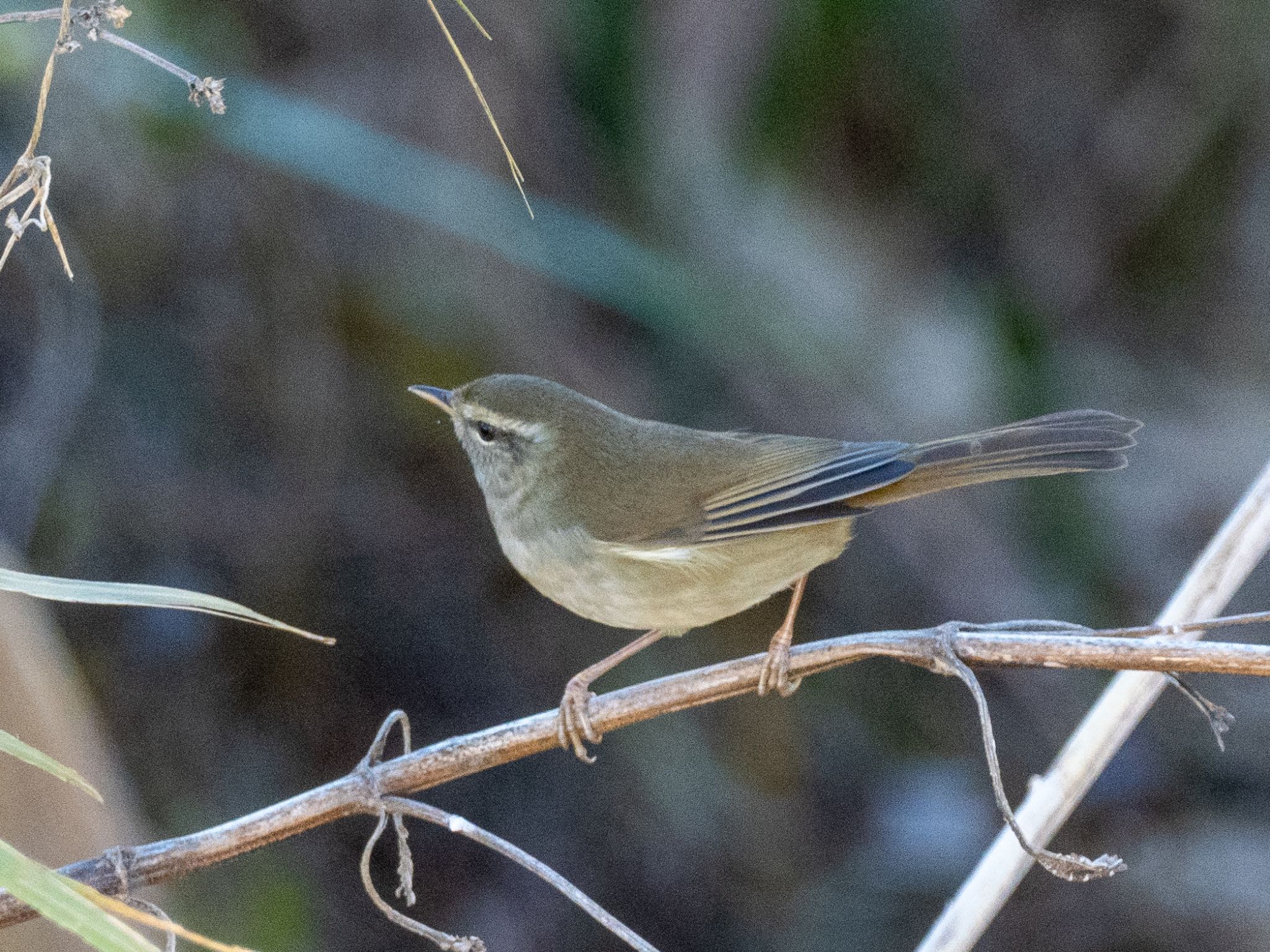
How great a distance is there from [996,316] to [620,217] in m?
1.35

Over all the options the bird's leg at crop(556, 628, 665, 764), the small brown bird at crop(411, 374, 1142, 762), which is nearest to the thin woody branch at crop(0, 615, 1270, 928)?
the bird's leg at crop(556, 628, 665, 764)

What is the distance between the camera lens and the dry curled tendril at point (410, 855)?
166 cm

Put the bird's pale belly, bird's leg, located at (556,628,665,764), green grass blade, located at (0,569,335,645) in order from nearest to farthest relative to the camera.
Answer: green grass blade, located at (0,569,335,645), bird's leg, located at (556,628,665,764), the bird's pale belly

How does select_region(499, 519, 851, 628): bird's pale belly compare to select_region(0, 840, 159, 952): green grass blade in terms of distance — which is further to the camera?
select_region(499, 519, 851, 628): bird's pale belly

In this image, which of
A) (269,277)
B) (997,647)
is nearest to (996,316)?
(269,277)

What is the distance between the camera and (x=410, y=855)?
1.82 m

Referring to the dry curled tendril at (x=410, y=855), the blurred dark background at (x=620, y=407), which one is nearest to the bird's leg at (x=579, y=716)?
the dry curled tendril at (x=410, y=855)

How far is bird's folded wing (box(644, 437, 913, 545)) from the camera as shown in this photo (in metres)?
2.60

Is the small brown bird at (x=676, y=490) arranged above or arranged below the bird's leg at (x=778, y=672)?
above

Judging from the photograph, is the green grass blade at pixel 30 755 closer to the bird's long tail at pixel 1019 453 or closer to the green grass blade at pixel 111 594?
the green grass blade at pixel 111 594

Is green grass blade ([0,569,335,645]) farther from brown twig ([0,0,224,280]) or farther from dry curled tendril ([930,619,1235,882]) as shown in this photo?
dry curled tendril ([930,619,1235,882])

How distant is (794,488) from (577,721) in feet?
2.12

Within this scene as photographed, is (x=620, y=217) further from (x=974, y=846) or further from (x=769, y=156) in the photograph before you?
(x=974, y=846)

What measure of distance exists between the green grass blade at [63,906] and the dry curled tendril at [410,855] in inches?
16.6
